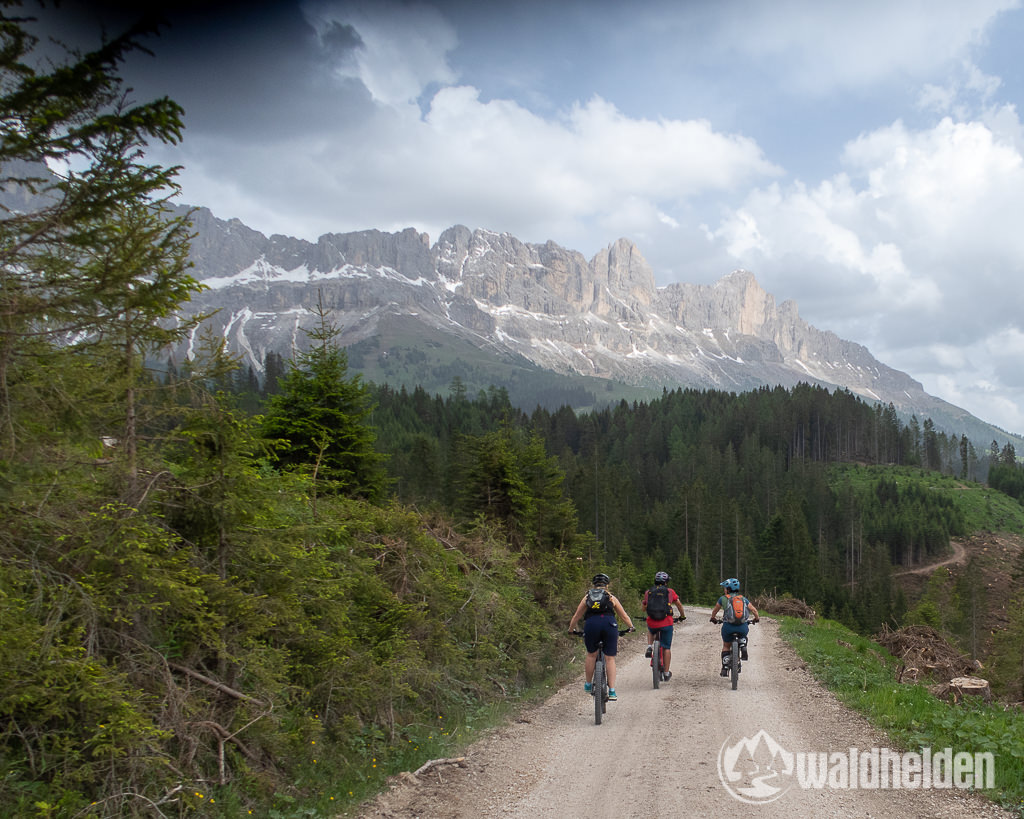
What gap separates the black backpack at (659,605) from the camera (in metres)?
11.6

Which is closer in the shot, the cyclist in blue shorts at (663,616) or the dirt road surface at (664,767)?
the dirt road surface at (664,767)

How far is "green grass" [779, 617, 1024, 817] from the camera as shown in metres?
6.35

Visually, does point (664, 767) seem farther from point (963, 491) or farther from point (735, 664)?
point (963, 491)

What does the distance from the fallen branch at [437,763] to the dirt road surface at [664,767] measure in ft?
0.19

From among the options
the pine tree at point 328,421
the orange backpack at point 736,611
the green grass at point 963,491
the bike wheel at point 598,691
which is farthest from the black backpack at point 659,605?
the green grass at point 963,491

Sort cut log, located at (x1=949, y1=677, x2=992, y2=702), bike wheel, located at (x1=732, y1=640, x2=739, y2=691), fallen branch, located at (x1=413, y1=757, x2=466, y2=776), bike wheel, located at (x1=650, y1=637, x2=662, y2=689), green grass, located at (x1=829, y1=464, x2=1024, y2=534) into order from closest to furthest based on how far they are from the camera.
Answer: fallen branch, located at (x1=413, y1=757, x2=466, y2=776) → cut log, located at (x1=949, y1=677, x2=992, y2=702) → bike wheel, located at (x1=732, y1=640, x2=739, y2=691) → bike wheel, located at (x1=650, y1=637, x2=662, y2=689) → green grass, located at (x1=829, y1=464, x2=1024, y2=534)

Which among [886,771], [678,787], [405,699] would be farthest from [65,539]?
[886,771]

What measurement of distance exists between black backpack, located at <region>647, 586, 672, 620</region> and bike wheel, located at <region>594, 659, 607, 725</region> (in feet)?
8.51

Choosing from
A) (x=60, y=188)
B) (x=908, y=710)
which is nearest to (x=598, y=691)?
(x=908, y=710)

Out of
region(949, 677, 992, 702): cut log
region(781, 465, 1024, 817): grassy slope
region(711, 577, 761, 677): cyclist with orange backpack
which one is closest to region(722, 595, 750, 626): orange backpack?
region(711, 577, 761, 677): cyclist with orange backpack

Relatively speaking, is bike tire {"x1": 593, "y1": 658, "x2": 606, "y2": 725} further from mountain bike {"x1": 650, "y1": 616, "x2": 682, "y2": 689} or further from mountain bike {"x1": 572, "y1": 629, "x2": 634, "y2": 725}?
mountain bike {"x1": 650, "y1": 616, "x2": 682, "y2": 689}

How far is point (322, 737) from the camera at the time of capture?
284 inches

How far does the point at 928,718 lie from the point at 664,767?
3.94 m

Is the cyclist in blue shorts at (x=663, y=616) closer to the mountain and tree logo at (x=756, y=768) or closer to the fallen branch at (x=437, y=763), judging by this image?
the mountain and tree logo at (x=756, y=768)
